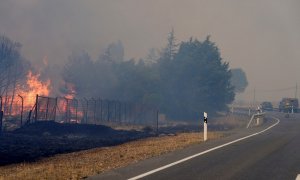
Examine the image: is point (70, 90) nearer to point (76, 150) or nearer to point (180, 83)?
point (180, 83)

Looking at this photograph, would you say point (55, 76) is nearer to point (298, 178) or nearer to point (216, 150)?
point (216, 150)

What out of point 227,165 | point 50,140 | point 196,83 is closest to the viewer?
point 227,165

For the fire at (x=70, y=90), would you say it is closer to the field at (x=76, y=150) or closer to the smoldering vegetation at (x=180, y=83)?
the smoldering vegetation at (x=180, y=83)

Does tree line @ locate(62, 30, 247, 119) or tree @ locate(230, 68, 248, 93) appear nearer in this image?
tree line @ locate(62, 30, 247, 119)

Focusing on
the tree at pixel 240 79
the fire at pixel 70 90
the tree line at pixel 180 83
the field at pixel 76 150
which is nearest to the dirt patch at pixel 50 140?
the field at pixel 76 150

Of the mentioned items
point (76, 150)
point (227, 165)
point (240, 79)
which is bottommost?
point (76, 150)

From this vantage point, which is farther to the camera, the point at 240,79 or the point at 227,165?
the point at 240,79

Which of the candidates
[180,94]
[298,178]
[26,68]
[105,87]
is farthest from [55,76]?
[298,178]

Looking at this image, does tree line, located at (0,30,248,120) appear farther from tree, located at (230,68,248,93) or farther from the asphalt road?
tree, located at (230,68,248,93)

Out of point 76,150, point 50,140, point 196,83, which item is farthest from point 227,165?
point 196,83

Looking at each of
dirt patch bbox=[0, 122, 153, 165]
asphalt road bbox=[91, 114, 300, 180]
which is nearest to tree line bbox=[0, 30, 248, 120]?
dirt patch bbox=[0, 122, 153, 165]

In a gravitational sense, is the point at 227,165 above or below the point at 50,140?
above

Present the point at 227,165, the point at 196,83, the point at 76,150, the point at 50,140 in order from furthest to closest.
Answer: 1. the point at 196,83
2. the point at 50,140
3. the point at 76,150
4. the point at 227,165

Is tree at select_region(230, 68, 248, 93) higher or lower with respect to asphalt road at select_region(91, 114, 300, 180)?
higher
